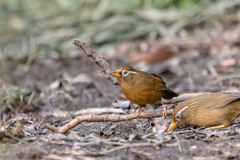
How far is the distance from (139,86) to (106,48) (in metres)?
6.61

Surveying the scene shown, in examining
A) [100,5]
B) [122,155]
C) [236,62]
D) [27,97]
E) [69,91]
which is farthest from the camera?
[100,5]

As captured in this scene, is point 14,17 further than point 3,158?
Yes

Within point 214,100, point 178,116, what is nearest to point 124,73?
point 178,116

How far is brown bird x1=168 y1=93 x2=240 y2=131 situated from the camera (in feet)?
15.1

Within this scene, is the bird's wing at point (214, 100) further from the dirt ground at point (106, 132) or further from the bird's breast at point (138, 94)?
the bird's breast at point (138, 94)

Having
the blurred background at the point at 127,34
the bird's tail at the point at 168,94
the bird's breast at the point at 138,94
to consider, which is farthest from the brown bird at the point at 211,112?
the blurred background at the point at 127,34

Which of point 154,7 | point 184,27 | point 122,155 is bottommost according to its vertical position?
point 122,155

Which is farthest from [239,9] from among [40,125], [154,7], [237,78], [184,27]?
[40,125]

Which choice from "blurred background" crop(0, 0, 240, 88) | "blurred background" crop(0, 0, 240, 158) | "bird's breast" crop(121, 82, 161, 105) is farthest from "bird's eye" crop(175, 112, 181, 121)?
"blurred background" crop(0, 0, 240, 88)

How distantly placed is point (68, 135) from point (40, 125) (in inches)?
36.7

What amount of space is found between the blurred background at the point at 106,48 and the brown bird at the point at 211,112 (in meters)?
1.89

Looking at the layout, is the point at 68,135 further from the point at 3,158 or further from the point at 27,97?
the point at 27,97

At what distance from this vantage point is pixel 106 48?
1132 cm

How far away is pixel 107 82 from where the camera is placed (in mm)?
5371
